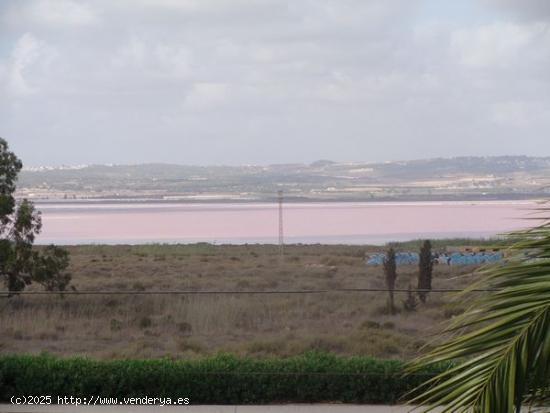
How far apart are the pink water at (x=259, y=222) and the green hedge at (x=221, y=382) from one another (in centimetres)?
3566

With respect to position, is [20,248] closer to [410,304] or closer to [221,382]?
[410,304]

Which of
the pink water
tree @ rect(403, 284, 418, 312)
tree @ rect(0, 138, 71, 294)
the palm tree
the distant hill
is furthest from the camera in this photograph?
the distant hill

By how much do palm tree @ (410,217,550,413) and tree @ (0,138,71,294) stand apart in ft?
52.1

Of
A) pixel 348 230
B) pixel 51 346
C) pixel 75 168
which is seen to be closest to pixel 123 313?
pixel 51 346

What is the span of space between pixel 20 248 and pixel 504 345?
1666 centimetres

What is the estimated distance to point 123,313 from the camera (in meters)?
12.9

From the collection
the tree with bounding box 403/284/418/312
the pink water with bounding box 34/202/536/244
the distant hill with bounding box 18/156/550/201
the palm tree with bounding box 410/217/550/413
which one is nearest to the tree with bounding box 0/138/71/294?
the tree with bounding box 403/284/418/312

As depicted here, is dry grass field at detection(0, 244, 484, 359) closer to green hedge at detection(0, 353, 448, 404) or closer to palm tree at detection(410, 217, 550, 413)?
green hedge at detection(0, 353, 448, 404)

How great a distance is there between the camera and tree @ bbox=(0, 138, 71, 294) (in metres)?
17.7

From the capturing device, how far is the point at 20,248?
18.0 m

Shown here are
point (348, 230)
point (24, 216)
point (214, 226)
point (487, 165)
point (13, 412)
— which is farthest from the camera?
point (214, 226)

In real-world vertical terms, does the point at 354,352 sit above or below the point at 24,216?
below

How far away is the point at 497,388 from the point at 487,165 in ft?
204

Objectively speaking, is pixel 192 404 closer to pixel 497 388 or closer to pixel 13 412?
pixel 13 412
